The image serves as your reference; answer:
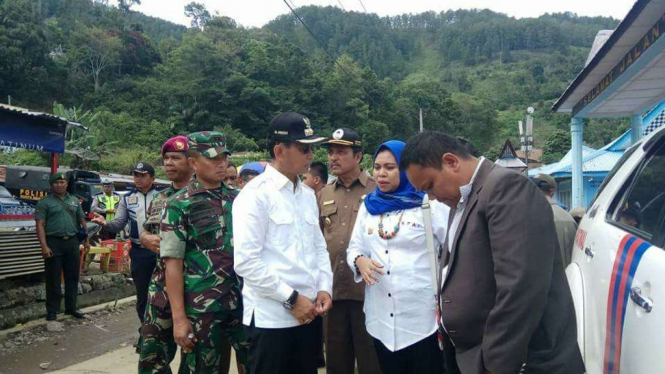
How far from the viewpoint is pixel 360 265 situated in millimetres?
2777

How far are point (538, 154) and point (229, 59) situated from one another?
1271 inches

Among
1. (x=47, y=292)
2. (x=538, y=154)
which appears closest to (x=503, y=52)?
(x=538, y=154)

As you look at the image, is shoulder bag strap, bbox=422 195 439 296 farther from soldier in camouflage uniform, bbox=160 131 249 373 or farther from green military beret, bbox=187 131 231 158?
green military beret, bbox=187 131 231 158

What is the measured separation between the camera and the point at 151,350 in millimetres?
3100

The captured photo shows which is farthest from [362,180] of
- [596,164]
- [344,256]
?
[596,164]

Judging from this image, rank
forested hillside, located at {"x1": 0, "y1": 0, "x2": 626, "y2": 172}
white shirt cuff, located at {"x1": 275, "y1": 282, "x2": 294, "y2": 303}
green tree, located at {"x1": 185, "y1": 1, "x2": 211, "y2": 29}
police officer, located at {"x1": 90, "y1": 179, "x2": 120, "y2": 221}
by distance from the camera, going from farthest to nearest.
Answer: green tree, located at {"x1": 185, "y1": 1, "x2": 211, "y2": 29}
forested hillside, located at {"x1": 0, "y1": 0, "x2": 626, "y2": 172}
police officer, located at {"x1": 90, "y1": 179, "x2": 120, "y2": 221}
white shirt cuff, located at {"x1": 275, "y1": 282, "x2": 294, "y2": 303}

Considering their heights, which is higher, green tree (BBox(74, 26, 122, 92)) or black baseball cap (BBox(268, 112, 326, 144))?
green tree (BBox(74, 26, 122, 92))

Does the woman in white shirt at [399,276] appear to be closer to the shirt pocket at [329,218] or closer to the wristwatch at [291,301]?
the wristwatch at [291,301]

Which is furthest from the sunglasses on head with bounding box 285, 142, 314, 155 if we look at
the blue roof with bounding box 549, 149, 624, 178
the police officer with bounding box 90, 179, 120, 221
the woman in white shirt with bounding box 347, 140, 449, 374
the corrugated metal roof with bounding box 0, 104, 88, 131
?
the blue roof with bounding box 549, 149, 624, 178

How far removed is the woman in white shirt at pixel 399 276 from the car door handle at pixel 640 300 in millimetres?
1077

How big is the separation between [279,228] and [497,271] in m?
1.22

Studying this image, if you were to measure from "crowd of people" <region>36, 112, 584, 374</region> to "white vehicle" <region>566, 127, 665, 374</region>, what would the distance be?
0.78ft

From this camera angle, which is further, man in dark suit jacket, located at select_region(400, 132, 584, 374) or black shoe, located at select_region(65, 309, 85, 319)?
black shoe, located at select_region(65, 309, 85, 319)

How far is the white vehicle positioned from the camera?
158 cm
